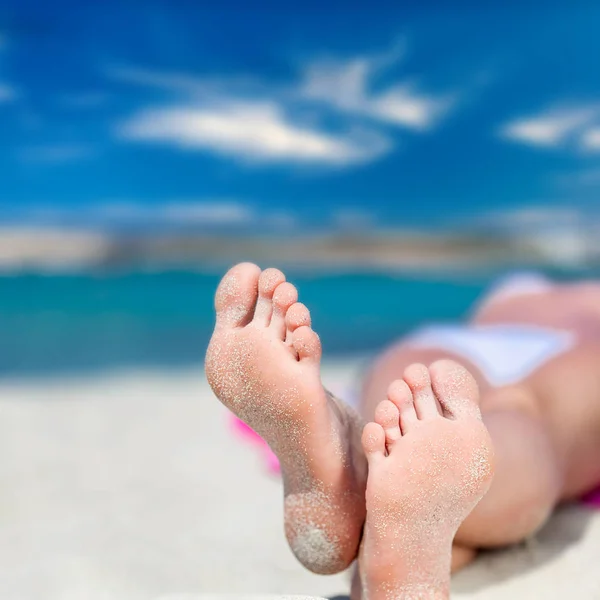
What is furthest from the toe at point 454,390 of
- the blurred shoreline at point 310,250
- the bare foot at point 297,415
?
the blurred shoreline at point 310,250

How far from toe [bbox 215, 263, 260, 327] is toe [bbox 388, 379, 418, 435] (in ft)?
0.62

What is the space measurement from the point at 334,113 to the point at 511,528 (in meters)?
2.43

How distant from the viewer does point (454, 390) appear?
684 millimetres

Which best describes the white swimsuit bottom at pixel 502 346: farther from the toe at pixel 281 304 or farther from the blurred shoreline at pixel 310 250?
the blurred shoreline at pixel 310 250

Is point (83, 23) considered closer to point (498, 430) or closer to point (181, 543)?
point (181, 543)

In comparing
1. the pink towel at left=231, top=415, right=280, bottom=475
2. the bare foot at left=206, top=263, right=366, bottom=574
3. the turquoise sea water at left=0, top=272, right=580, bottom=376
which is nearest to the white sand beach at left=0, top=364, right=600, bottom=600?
the pink towel at left=231, top=415, right=280, bottom=475

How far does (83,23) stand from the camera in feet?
8.63

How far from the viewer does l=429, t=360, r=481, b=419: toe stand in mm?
672

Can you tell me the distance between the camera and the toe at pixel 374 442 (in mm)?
635

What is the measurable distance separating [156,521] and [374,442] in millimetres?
617

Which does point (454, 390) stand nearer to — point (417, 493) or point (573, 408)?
point (417, 493)

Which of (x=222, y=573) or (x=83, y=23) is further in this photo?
(x=83, y=23)

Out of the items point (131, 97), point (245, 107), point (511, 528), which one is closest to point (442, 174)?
point (245, 107)

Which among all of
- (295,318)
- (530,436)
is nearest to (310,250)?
(530,436)
